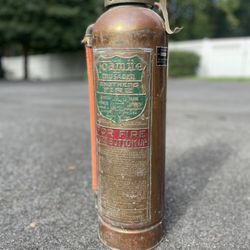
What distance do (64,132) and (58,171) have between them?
196cm

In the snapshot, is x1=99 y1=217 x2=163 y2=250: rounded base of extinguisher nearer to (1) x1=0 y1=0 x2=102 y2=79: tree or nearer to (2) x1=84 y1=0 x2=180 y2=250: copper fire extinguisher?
(2) x1=84 y1=0 x2=180 y2=250: copper fire extinguisher

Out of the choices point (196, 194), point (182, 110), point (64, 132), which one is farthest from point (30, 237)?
point (182, 110)

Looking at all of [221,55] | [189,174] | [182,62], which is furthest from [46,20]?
[189,174]

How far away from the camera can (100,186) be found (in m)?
2.36

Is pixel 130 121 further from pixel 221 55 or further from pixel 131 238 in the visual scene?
pixel 221 55

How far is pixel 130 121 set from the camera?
210 centimetres

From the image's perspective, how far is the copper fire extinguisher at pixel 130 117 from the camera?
202 cm

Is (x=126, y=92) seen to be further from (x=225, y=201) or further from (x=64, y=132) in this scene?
(x=64, y=132)

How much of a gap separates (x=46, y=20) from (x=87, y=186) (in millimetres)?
18750

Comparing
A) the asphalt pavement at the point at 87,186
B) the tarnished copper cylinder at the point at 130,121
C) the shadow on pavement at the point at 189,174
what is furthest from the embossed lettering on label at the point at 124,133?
the shadow on pavement at the point at 189,174

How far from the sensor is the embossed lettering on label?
203cm

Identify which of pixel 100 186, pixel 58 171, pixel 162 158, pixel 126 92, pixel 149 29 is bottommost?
pixel 58 171

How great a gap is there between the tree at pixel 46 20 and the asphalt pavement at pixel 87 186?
585 inches

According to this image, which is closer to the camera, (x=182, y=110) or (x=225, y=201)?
(x=225, y=201)
